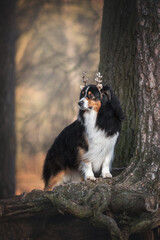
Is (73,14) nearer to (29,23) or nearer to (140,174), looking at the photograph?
(29,23)

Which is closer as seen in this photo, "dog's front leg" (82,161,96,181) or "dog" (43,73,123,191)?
"dog" (43,73,123,191)

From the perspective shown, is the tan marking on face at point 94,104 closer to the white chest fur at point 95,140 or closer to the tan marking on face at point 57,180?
the white chest fur at point 95,140

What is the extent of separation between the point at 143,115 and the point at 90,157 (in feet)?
3.66

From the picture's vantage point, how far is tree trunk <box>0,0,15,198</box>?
325 inches

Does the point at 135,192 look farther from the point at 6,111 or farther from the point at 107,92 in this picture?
the point at 6,111

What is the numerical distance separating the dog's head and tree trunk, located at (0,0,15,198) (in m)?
3.12

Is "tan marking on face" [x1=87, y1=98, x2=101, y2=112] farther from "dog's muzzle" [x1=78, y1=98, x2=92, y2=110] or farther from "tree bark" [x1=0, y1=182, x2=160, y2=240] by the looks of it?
"tree bark" [x1=0, y1=182, x2=160, y2=240]

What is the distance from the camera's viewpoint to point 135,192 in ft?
14.9

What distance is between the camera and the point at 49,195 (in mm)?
4605

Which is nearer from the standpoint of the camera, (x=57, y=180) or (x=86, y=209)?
(x=86, y=209)

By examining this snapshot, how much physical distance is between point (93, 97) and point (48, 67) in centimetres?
982

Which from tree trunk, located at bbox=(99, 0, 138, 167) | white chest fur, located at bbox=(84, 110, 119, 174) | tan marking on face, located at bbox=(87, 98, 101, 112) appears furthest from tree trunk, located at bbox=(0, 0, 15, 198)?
tan marking on face, located at bbox=(87, 98, 101, 112)

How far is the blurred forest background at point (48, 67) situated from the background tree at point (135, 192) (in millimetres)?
8912

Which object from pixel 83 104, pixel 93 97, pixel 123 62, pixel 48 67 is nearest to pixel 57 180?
pixel 83 104
